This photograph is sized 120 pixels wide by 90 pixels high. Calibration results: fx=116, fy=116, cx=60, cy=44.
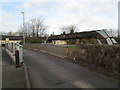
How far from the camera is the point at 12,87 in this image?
4.70 metres

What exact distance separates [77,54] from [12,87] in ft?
24.3

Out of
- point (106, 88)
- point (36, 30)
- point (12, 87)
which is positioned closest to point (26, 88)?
point (12, 87)

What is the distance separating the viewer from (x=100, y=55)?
305 inches

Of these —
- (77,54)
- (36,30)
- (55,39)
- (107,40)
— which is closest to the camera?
(77,54)

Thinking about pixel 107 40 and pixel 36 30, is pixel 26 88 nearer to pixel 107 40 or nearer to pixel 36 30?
pixel 107 40

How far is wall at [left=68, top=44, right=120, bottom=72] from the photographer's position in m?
6.42

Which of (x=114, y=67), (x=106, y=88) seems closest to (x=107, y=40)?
(x=114, y=67)

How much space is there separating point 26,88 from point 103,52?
5.20 m

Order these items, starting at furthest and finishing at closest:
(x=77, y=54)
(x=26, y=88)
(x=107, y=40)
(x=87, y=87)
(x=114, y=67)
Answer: (x=107, y=40)
(x=77, y=54)
(x=114, y=67)
(x=87, y=87)
(x=26, y=88)

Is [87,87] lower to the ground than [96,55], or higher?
lower

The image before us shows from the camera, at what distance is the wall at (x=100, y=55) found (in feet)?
21.1

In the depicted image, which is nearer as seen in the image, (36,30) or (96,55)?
(96,55)

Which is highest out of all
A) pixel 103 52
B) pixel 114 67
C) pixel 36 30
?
pixel 36 30

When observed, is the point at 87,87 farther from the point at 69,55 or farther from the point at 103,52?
the point at 69,55
